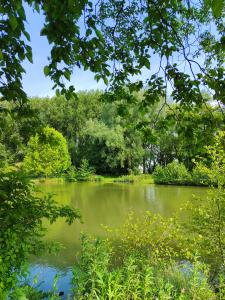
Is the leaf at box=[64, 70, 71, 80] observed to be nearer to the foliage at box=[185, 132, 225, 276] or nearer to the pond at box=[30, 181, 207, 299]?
the pond at box=[30, 181, 207, 299]

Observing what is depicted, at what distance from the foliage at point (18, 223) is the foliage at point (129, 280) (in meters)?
0.59

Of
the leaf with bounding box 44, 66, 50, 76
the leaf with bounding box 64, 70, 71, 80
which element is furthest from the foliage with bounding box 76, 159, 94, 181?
the leaf with bounding box 44, 66, 50, 76

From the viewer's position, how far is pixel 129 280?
133 inches

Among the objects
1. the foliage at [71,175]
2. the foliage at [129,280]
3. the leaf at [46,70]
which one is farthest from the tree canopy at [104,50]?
the foliage at [71,175]

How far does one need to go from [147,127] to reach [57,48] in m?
1.09

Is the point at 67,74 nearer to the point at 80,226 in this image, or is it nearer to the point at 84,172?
the point at 80,226

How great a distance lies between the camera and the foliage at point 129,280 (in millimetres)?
3070

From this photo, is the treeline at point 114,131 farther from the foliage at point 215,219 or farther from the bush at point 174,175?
the bush at point 174,175

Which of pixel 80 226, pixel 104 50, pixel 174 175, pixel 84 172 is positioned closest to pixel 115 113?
pixel 104 50

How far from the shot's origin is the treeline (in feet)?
9.12

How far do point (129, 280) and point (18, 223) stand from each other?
150cm

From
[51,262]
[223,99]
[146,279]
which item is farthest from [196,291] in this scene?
[51,262]

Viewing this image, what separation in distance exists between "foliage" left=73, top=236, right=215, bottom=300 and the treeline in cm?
130

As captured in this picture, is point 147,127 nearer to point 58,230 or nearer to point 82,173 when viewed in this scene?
point 58,230
